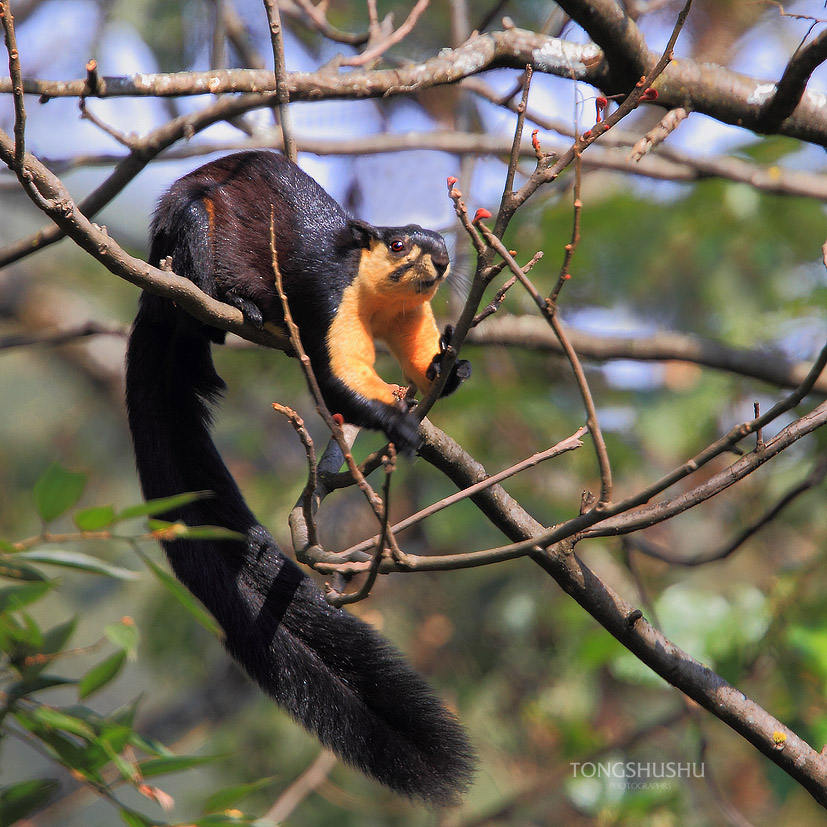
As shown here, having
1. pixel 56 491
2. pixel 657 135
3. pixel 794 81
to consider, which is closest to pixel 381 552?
pixel 56 491

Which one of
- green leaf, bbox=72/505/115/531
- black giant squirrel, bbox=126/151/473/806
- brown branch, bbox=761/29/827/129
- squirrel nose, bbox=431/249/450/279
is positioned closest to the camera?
green leaf, bbox=72/505/115/531

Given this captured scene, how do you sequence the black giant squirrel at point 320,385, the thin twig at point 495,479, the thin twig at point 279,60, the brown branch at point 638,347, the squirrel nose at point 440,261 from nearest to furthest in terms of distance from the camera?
the thin twig at point 495,479 → the black giant squirrel at point 320,385 → the thin twig at point 279,60 → the squirrel nose at point 440,261 → the brown branch at point 638,347

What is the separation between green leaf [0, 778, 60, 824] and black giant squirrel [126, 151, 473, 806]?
0.54 metres

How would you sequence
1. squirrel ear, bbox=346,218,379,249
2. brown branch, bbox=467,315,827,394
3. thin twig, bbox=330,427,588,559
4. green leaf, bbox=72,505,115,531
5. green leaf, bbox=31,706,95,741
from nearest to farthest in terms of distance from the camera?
green leaf, bbox=72,505,115,531 < green leaf, bbox=31,706,95,741 < thin twig, bbox=330,427,588,559 < squirrel ear, bbox=346,218,379,249 < brown branch, bbox=467,315,827,394

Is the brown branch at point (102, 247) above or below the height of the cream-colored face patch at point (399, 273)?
below

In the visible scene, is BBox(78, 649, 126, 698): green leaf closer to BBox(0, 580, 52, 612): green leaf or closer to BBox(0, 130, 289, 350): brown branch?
BBox(0, 580, 52, 612): green leaf

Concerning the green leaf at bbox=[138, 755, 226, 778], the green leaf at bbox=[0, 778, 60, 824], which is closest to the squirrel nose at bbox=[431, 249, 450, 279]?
the green leaf at bbox=[138, 755, 226, 778]

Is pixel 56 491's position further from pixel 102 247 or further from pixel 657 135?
pixel 657 135

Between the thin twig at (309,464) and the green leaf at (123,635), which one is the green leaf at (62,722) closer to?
the green leaf at (123,635)

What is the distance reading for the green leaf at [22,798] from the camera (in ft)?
6.11

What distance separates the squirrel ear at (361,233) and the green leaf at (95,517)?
5.35 ft

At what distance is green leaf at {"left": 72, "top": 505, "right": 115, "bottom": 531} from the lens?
1456 mm

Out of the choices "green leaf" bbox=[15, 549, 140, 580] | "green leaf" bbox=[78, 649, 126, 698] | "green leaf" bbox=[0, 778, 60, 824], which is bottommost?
"green leaf" bbox=[0, 778, 60, 824]

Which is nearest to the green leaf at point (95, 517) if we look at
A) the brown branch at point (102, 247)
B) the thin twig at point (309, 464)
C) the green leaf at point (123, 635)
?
the green leaf at point (123, 635)
